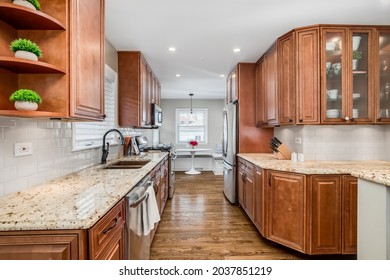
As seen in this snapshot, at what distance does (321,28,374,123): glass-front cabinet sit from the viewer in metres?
2.48

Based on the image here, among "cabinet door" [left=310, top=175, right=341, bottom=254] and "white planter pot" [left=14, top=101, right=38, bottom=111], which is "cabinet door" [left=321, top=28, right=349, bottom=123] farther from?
"white planter pot" [left=14, top=101, right=38, bottom=111]

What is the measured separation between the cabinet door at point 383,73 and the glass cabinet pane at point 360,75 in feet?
0.36

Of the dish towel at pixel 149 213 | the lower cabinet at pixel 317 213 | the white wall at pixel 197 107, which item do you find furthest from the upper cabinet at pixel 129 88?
the white wall at pixel 197 107

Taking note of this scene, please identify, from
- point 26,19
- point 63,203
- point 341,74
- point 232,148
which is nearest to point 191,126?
point 232,148

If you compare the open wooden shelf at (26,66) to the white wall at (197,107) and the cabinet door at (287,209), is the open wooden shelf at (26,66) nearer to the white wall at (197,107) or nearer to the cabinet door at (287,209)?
the cabinet door at (287,209)

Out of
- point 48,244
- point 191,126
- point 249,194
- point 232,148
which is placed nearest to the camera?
point 48,244

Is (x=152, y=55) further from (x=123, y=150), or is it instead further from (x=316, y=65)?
(x=316, y=65)

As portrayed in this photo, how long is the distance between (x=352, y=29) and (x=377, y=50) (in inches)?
14.2

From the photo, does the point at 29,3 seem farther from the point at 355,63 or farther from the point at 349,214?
the point at 355,63

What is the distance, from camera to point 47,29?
136cm

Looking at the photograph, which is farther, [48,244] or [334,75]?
[334,75]

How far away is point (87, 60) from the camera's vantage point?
1.54 m

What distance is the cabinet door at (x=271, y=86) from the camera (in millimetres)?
2984

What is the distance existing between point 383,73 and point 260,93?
153 centimetres
